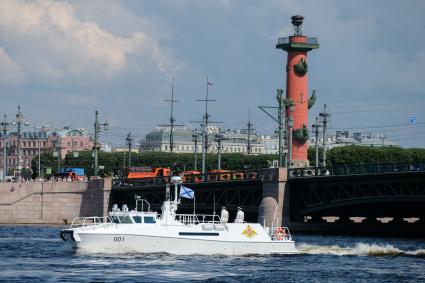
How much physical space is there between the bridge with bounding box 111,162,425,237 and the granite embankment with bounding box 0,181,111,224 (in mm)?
7543

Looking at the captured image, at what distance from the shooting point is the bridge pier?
374ft

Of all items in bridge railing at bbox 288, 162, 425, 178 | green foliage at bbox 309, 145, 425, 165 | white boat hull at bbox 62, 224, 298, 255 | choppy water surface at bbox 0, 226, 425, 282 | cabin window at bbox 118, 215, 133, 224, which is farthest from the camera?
green foliage at bbox 309, 145, 425, 165

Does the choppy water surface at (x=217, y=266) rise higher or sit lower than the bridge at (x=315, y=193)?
lower

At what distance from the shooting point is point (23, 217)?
455 feet

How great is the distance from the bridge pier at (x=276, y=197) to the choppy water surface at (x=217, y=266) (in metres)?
36.2

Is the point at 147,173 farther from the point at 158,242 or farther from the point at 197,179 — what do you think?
the point at 158,242

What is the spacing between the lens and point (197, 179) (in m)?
132

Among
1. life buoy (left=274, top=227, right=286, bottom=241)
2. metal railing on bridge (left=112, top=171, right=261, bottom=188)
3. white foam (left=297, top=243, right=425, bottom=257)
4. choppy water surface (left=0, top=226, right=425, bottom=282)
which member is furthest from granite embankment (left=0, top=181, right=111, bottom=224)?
life buoy (left=274, top=227, right=286, bottom=241)

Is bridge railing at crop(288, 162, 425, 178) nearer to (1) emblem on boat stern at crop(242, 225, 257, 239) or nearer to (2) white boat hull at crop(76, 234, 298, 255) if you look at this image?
(1) emblem on boat stern at crop(242, 225, 257, 239)

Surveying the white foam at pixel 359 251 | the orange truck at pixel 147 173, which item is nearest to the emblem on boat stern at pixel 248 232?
the white foam at pixel 359 251

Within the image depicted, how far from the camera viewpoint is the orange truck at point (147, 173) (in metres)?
146

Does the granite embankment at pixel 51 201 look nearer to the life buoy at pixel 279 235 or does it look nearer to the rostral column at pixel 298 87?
the rostral column at pixel 298 87

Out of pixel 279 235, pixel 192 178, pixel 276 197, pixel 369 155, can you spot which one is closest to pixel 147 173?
pixel 192 178

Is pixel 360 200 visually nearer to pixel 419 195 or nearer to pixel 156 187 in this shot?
pixel 419 195
